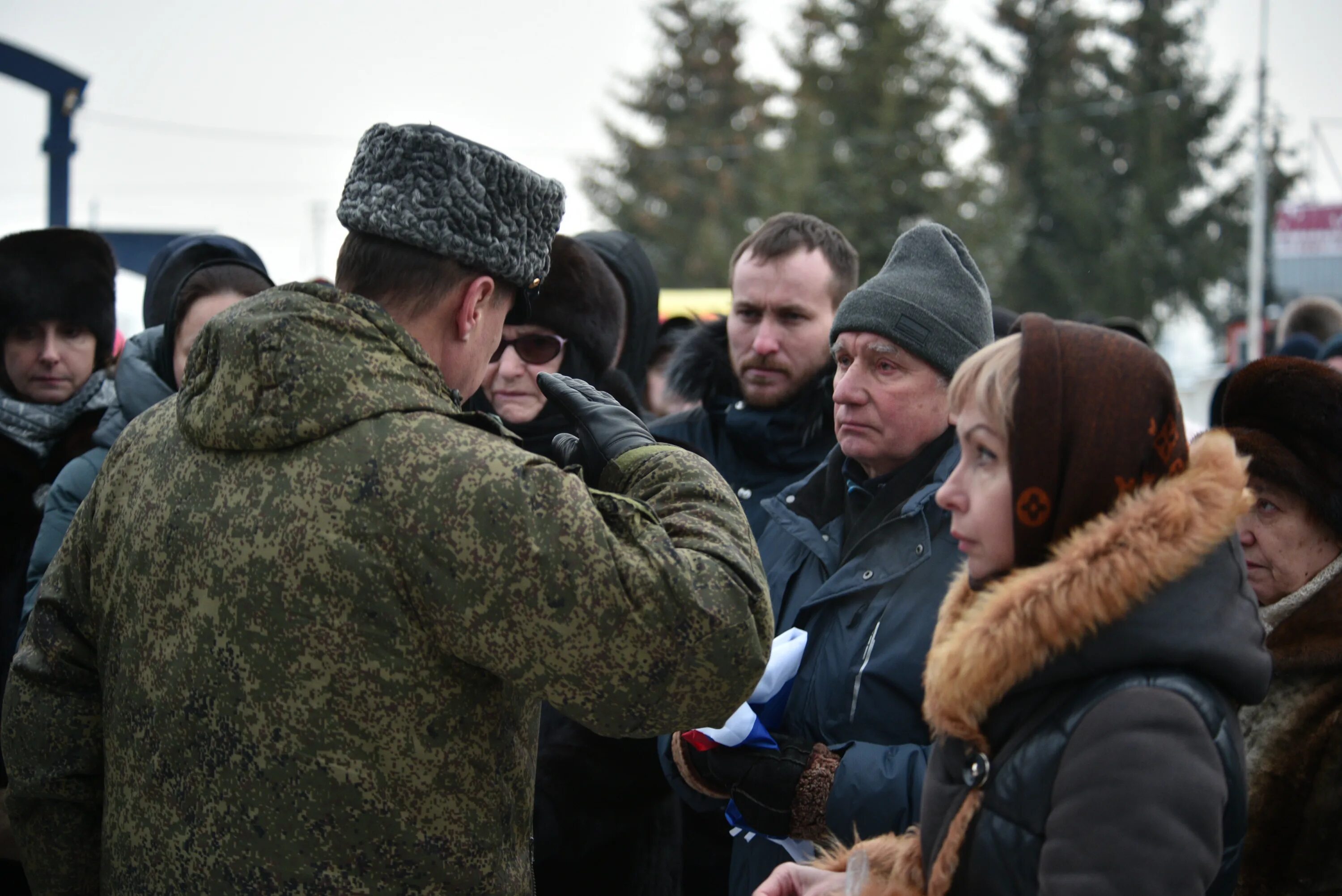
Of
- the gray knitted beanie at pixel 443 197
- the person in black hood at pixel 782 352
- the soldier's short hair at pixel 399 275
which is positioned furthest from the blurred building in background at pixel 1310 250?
the soldier's short hair at pixel 399 275

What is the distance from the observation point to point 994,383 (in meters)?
1.74

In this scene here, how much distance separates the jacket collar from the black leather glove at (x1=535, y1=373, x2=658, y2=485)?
0.66 meters

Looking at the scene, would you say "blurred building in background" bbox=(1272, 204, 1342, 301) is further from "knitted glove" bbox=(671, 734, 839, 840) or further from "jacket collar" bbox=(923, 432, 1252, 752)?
"jacket collar" bbox=(923, 432, 1252, 752)

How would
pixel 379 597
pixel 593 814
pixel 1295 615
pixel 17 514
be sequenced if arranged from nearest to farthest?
pixel 379 597 < pixel 1295 615 < pixel 593 814 < pixel 17 514

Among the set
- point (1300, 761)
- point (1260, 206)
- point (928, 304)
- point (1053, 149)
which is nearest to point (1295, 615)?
point (1300, 761)

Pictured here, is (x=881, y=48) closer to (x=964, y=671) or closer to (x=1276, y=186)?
(x=1276, y=186)

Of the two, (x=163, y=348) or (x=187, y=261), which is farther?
(x=187, y=261)

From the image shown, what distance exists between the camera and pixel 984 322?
287 cm

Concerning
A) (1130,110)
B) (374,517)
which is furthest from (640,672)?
(1130,110)

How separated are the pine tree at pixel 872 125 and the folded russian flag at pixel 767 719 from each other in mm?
22626

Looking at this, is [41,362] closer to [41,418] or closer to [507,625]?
[41,418]

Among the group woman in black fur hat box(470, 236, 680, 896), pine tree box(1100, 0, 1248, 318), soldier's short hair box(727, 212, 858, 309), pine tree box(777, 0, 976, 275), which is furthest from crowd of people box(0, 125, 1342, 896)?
pine tree box(1100, 0, 1248, 318)

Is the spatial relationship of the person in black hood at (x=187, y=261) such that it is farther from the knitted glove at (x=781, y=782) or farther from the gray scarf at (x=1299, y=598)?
the gray scarf at (x=1299, y=598)

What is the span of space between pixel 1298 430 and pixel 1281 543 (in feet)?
0.82
